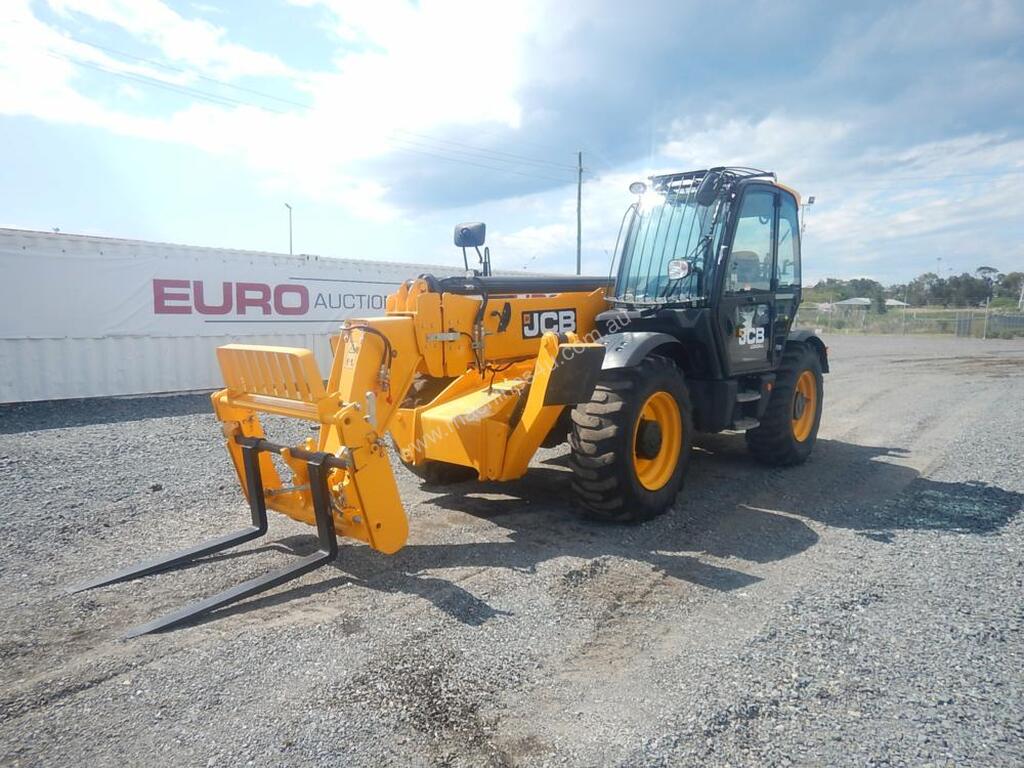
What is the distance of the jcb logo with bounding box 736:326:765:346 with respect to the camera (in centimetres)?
643

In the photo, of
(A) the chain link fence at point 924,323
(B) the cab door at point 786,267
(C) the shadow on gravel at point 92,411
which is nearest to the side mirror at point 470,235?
(B) the cab door at point 786,267

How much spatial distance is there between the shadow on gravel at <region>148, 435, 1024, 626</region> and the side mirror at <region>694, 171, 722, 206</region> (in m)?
2.54

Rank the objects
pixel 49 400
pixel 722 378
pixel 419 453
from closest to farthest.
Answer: pixel 419 453
pixel 722 378
pixel 49 400

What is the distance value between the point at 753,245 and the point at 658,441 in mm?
2358

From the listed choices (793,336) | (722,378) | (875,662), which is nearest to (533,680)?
(875,662)

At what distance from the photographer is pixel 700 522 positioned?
212 inches

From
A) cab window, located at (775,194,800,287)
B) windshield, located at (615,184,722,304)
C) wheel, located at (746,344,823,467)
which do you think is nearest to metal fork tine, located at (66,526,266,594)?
windshield, located at (615,184,722,304)

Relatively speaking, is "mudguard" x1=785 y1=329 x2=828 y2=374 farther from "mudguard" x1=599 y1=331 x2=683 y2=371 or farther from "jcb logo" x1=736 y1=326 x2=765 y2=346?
"mudguard" x1=599 y1=331 x2=683 y2=371

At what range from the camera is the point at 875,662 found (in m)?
3.30

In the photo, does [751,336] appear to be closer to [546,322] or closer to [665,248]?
[665,248]

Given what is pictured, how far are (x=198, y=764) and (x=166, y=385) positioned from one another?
10.9 metres

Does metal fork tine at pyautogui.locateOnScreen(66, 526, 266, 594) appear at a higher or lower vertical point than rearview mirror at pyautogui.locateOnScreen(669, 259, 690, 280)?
lower

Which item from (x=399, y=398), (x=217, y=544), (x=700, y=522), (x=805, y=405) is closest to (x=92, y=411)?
(x=217, y=544)

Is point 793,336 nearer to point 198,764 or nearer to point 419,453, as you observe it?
point 419,453
